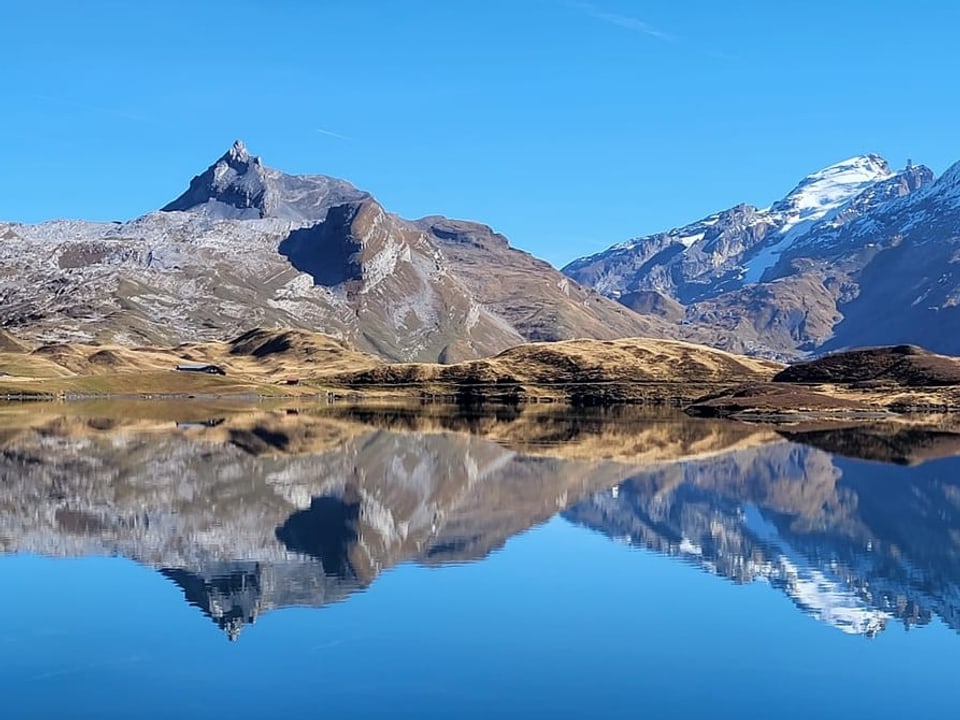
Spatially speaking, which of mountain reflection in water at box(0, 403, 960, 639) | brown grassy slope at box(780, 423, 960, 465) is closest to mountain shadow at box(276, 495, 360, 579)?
mountain reflection in water at box(0, 403, 960, 639)

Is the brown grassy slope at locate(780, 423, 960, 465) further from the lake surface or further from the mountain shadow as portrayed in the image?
the mountain shadow

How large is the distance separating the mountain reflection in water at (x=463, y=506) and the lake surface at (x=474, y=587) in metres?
0.32

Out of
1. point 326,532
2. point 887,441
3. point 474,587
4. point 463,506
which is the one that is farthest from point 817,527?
point 887,441

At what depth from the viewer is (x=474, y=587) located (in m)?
52.2

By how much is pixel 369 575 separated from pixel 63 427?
10843 cm

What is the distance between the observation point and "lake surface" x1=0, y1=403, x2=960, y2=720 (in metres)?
35.4

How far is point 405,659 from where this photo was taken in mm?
38906

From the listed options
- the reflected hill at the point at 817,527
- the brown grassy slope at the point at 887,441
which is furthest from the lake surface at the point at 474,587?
the brown grassy slope at the point at 887,441

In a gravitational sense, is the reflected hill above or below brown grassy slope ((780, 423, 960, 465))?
below

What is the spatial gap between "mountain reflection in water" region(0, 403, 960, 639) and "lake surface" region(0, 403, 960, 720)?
0.32m

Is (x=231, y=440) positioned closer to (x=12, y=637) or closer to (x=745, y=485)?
(x=745, y=485)

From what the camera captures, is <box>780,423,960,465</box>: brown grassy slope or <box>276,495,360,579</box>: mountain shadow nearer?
<box>276,495,360,579</box>: mountain shadow

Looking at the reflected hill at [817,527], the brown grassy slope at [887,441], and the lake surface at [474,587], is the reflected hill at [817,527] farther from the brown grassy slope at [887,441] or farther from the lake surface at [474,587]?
the brown grassy slope at [887,441]

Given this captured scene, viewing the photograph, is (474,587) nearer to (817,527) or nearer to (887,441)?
(817,527)
